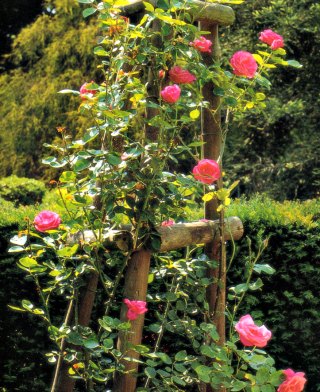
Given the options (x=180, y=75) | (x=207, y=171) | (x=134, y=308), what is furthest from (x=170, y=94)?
(x=134, y=308)

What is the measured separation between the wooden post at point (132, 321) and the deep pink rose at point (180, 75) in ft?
2.05

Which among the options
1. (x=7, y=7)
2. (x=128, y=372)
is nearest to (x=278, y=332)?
(x=128, y=372)

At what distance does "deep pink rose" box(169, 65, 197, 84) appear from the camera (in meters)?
3.00

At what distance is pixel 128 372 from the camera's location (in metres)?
2.99

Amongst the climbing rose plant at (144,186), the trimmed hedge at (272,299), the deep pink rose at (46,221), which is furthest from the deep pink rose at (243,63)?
the trimmed hedge at (272,299)

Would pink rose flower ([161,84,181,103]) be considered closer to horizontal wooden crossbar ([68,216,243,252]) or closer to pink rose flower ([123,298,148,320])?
horizontal wooden crossbar ([68,216,243,252])

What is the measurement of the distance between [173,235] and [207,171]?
0.29 m

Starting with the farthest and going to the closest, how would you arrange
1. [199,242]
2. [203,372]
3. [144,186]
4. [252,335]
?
[199,242], [144,186], [203,372], [252,335]

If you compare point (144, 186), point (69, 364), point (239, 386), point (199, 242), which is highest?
point (144, 186)

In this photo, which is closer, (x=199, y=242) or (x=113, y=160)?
(x=113, y=160)

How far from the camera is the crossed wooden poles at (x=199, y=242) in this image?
3018 mm

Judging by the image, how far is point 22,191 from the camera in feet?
26.3

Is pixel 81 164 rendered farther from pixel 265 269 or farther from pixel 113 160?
pixel 265 269

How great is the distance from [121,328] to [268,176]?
276 inches
